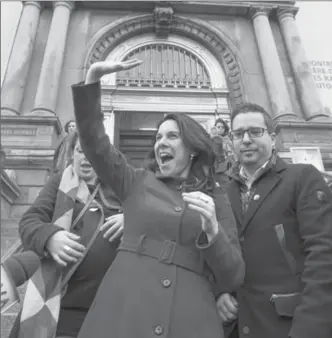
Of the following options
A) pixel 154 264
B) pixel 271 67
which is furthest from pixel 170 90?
pixel 154 264

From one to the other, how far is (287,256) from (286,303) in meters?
0.23

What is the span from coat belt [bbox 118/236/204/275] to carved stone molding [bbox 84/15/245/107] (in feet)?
29.3

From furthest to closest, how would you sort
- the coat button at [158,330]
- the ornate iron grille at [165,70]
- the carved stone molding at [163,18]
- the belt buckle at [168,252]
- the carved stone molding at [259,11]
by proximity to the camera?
the carved stone molding at [259,11] → the carved stone molding at [163,18] → the ornate iron grille at [165,70] → the belt buckle at [168,252] → the coat button at [158,330]

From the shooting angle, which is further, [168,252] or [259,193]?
[259,193]

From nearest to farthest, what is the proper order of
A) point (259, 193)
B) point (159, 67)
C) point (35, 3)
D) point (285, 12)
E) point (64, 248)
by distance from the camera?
point (64, 248) < point (259, 193) < point (35, 3) < point (159, 67) < point (285, 12)

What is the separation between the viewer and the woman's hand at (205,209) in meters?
1.28

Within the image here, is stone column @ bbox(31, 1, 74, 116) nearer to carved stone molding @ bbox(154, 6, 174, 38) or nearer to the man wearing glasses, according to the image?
carved stone molding @ bbox(154, 6, 174, 38)

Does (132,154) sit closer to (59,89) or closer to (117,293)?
(59,89)

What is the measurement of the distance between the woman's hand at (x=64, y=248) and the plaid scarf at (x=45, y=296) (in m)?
0.13

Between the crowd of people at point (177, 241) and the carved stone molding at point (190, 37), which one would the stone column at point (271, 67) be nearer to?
the carved stone molding at point (190, 37)

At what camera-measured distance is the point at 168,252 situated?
1390 mm

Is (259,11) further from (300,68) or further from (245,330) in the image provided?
(245,330)

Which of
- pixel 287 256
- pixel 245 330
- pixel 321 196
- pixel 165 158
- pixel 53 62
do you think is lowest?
pixel 245 330

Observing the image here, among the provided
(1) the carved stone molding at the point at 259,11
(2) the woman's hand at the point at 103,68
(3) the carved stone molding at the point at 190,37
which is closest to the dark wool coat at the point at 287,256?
(2) the woman's hand at the point at 103,68
